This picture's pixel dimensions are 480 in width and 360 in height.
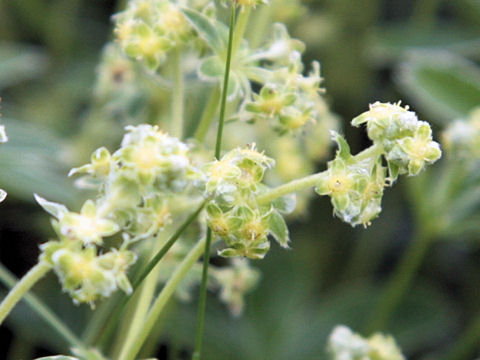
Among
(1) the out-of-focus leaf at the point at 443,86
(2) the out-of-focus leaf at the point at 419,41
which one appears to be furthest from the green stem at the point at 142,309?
(2) the out-of-focus leaf at the point at 419,41

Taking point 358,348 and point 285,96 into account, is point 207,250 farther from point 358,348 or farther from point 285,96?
point 358,348

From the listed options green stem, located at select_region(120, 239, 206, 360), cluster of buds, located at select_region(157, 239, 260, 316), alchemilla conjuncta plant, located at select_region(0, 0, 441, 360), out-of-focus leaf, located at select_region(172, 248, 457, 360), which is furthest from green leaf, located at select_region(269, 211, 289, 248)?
out-of-focus leaf, located at select_region(172, 248, 457, 360)

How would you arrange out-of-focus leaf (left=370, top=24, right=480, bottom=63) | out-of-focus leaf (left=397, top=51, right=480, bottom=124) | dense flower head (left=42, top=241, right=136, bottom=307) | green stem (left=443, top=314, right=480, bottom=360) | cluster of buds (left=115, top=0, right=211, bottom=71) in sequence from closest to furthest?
dense flower head (left=42, top=241, right=136, bottom=307) < cluster of buds (left=115, top=0, right=211, bottom=71) < green stem (left=443, top=314, right=480, bottom=360) < out-of-focus leaf (left=397, top=51, right=480, bottom=124) < out-of-focus leaf (left=370, top=24, right=480, bottom=63)

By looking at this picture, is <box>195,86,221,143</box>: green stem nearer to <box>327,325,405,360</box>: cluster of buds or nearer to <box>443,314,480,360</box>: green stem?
<box>327,325,405,360</box>: cluster of buds

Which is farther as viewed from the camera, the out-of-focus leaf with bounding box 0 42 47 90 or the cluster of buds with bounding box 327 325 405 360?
the out-of-focus leaf with bounding box 0 42 47 90

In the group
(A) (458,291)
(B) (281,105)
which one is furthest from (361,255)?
(B) (281,105)

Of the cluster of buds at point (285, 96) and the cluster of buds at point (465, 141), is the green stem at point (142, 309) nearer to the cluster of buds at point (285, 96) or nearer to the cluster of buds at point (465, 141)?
the cluster of buds at point (285, 96)
